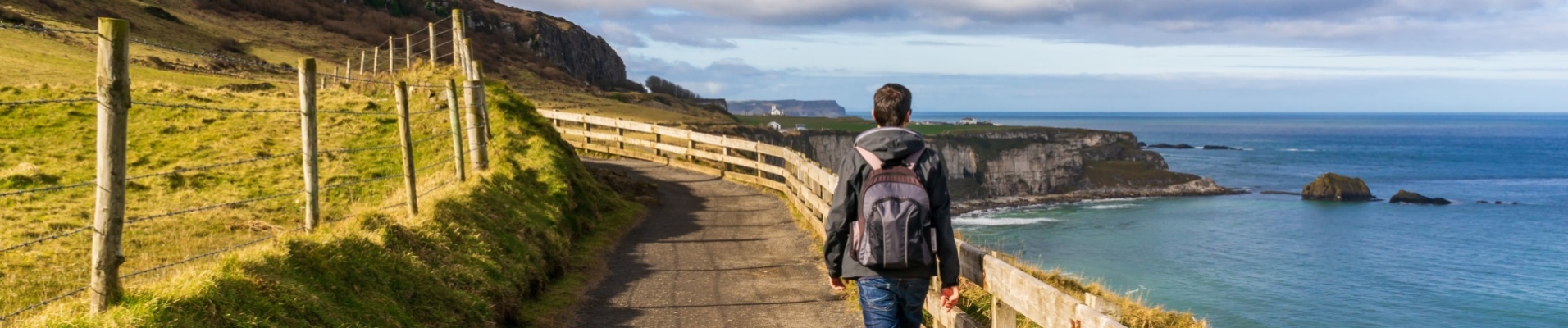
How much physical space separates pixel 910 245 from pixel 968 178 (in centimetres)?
13314

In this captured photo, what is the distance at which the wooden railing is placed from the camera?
205 inches

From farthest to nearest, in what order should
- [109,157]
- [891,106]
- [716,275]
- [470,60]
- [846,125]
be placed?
[846,125] → [470,60] → [716,275] → [109,157] → [891,106]

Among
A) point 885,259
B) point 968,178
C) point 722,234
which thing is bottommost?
point 968,178

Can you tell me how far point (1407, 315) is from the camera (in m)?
47.8

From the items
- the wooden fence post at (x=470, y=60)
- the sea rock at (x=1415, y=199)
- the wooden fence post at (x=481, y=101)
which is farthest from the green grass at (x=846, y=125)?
the wooden fence post at (x=481, y=101)

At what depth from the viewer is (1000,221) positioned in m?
98.2

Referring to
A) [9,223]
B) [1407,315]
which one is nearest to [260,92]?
[9,223]

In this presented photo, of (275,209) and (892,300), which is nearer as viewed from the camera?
(892,300)

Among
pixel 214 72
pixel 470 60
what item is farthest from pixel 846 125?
pixel 470 60

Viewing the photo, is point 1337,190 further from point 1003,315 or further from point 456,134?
point 1003,315

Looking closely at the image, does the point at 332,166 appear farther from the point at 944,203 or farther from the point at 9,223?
the point at 944,203

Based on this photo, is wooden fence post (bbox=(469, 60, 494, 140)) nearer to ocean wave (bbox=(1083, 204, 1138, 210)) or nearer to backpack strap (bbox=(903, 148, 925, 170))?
backpack strap (bbox=(903, 148, 925, 170))

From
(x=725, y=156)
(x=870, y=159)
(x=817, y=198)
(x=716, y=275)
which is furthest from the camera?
(x=725, y=156)

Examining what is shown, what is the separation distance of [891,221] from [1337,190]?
122 meters
